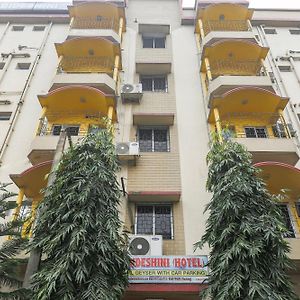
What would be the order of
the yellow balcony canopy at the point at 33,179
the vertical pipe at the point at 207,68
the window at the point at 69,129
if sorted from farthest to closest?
the vertical pipe at the point at 207,68, the window at the point at 69,129, the yellow balcony canopy at the point at 33,179

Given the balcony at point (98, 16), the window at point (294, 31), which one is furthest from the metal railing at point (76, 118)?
the window at point (294, 31)

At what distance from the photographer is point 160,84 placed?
16.5m

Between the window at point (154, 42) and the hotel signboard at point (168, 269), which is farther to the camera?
the window at point (154, 42)

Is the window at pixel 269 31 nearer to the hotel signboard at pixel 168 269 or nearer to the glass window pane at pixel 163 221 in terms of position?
the glass window pane at pixel 163 221

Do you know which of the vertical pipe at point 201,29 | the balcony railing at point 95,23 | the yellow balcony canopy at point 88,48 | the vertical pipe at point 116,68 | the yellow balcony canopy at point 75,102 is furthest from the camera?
the balcony railing at point 95,23

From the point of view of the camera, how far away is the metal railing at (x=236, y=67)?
16.2 m

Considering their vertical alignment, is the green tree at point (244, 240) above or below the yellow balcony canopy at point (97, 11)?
below

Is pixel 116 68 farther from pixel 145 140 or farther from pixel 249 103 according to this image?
pixel 249 103

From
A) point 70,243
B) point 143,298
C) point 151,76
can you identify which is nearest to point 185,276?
point 143,298

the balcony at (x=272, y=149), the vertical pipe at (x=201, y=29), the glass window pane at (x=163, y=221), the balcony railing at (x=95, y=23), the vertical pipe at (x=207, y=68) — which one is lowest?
the glass window pane at (x=163, y=221)

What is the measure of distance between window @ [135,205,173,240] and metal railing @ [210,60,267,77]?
7278 millimetres

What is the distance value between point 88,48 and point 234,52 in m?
6.60

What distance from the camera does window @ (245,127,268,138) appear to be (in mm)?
13883

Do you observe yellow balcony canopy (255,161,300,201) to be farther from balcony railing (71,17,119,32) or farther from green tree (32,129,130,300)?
balcony railing (71,17,119,32)
